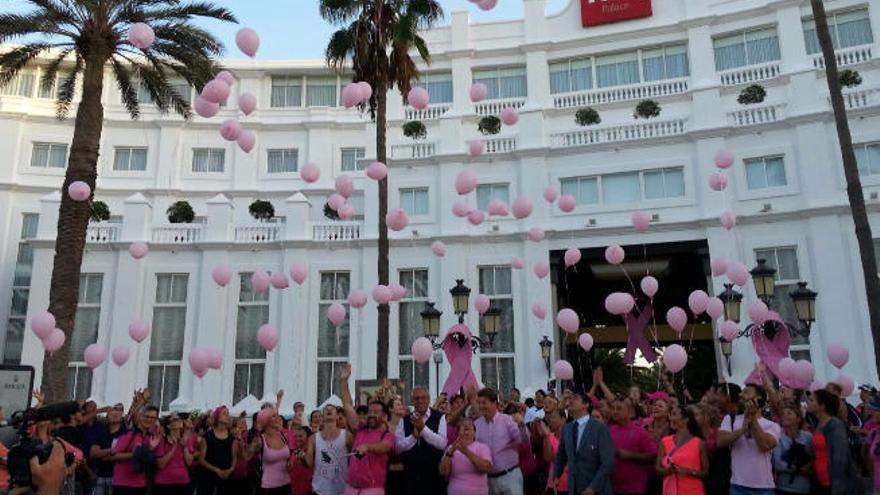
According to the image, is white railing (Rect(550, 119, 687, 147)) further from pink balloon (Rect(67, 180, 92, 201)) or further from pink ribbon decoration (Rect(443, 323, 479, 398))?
pink balloon (Rect(67, 180, 92, 201))

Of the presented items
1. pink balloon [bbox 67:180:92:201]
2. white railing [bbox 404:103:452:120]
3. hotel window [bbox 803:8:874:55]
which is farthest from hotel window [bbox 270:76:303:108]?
hotel window [bbox 803:8:874:55]

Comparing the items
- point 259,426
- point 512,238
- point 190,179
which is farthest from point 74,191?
point 190,179

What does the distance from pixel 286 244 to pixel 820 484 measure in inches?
886

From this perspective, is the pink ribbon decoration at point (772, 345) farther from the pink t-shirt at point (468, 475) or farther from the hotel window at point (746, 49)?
the hotel window at point (746, 49)

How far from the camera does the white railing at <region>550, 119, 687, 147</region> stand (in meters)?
25.9

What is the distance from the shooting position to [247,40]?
13.7 m

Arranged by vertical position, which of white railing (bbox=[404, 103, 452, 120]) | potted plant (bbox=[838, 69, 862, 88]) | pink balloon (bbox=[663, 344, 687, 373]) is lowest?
pink balloon (bbox=[663, 344, 687, 373])

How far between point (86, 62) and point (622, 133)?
59.9 ft

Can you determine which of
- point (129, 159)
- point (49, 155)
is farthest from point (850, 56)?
point (49, 155)

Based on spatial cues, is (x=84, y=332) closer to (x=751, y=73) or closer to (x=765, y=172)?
(x=765, y=172)

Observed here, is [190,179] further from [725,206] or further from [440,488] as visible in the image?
[440,488]

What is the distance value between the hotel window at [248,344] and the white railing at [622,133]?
1336 cm

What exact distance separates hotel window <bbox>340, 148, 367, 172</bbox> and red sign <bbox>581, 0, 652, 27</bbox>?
12.8 metres

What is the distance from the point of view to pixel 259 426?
401 inches
